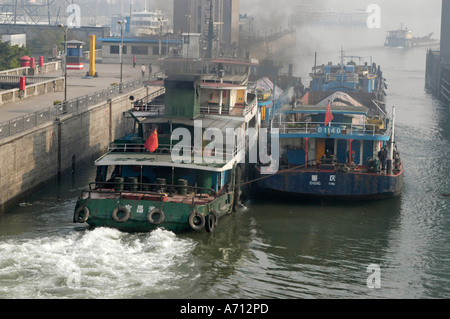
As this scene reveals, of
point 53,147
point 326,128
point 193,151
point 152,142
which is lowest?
point 53,147

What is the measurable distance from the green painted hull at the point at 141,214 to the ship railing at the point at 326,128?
10.0 meters

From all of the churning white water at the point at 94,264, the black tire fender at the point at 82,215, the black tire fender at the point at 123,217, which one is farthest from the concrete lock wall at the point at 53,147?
the black tire fender at the point at 123,217

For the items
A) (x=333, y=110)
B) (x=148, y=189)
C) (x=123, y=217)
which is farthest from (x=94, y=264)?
(x=333, y=110)

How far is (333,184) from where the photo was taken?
3816 cm

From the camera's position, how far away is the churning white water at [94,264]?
85.5ft

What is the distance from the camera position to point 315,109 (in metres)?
42.7

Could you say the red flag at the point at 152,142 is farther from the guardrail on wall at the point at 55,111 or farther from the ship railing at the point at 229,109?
the guardrail on wall at the point at 55,111

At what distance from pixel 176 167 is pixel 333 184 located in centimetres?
838

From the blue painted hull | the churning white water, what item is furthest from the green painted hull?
the blue painted hull

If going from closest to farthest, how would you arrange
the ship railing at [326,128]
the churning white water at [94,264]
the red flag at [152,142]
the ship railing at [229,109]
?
the churning white water at [94,264]
the red flag at [152,142]
the ship railing at [326,128]
the ship railing at [229,109]

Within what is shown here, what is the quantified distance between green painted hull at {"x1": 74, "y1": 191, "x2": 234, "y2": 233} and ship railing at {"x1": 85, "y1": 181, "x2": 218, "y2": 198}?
561mm

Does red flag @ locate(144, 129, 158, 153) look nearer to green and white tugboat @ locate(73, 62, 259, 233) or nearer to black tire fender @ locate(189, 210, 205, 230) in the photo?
green and white tugboat @ locate(73, 62, 259, 233)

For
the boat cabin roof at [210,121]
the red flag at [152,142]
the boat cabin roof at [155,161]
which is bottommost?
the boat cabin roof at [155,161]

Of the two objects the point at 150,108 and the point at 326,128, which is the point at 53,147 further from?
the point at 326,128
